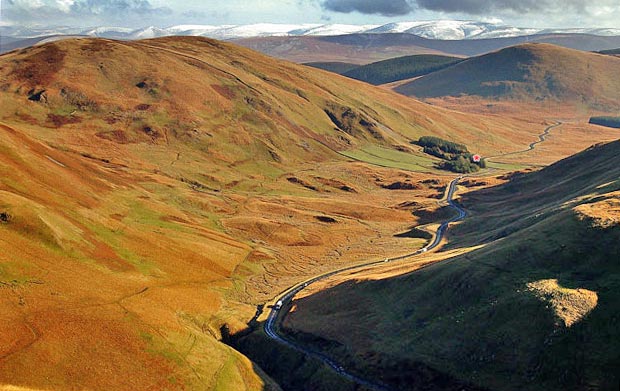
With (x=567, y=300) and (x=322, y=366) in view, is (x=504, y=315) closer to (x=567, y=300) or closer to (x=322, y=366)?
(x=567, y=300)

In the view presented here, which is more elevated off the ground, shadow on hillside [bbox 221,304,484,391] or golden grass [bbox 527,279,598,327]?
golden grass [bbox 527,279,598,327]

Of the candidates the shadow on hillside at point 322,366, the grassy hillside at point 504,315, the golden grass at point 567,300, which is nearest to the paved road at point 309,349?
the shadow on hillside at point 322,366

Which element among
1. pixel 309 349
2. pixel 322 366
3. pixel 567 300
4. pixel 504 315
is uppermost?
pixel 567 300

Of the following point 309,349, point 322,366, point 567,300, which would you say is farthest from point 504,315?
point 309,349

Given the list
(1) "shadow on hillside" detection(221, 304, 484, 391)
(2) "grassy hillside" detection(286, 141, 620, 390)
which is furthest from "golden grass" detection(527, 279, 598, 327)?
(1) "shadow on hillside" detection(221, 304, 484, 391)

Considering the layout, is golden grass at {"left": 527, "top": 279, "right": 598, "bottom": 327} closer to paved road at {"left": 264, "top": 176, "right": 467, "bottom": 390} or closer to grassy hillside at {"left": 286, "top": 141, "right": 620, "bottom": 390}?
grassy hillside at {"left": 286, "top": 141, "right": 620, "bottom": 390}

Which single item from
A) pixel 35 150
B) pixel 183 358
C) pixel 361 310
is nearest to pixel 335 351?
pixel 361 310

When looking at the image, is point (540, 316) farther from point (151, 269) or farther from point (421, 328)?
point (151, 269)

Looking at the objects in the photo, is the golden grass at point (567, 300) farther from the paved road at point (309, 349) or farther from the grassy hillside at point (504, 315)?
the paved road at point (309, 349)
